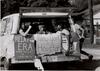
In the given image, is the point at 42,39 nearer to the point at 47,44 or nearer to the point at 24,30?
the point at 47,44

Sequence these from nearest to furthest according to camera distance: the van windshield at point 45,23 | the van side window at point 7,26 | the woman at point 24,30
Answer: the woman at point 24,30 → the van side window at point 7,26 → the van windshield at point 45,23

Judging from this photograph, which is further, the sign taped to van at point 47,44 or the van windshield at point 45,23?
the van windshield at point 45,23

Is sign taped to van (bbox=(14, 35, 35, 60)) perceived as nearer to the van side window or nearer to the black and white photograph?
the black and white photograph

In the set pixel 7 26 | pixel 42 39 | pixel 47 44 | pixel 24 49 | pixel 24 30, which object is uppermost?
pixel 7 26

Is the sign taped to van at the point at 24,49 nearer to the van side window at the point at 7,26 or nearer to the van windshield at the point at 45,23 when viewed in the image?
the van side window at the point at 7,26

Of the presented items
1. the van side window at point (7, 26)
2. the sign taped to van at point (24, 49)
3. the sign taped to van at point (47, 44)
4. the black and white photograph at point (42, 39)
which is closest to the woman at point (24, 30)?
the black and white photograph at point (42, 39)

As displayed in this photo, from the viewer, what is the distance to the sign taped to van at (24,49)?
31.6ft

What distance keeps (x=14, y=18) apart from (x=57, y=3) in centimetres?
2692

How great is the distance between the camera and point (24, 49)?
9.62 meters

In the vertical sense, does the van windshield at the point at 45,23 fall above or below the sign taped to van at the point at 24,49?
above

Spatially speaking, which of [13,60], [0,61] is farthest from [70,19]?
[0,61]

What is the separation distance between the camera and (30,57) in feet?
31.6

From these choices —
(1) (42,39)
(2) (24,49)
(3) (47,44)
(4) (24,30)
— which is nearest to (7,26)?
(4) (24,30)

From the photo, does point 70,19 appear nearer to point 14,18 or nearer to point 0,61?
point 14,18
